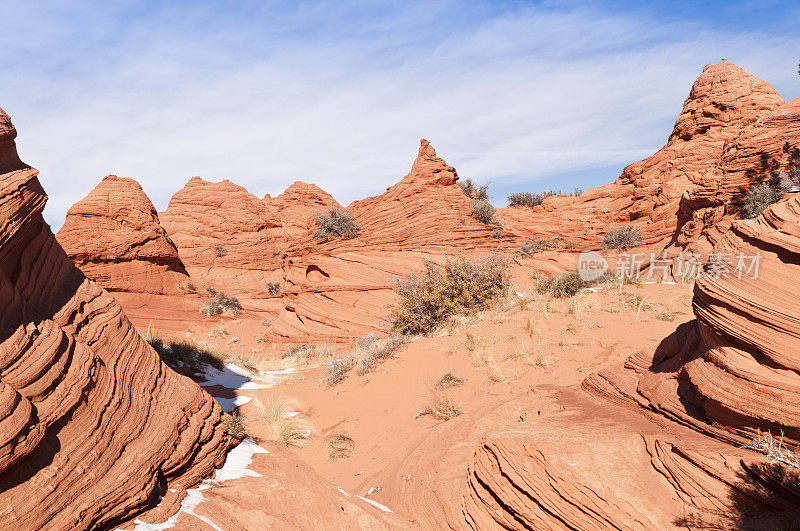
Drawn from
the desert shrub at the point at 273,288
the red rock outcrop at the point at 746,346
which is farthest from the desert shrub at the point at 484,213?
the red rock outcrop at the point at 746,346

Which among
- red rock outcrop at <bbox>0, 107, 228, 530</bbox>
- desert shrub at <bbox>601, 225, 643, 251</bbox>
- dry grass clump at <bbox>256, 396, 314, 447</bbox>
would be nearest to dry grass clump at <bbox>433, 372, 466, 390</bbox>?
dry grass clump at <bbox>256, 396, 314, 447</bbox>

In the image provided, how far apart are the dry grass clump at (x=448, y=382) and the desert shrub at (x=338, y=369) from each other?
2.63 metres

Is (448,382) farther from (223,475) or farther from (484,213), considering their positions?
(484,213)

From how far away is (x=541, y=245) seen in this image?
1886 centimetres

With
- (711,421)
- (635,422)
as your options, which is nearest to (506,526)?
(635,422)

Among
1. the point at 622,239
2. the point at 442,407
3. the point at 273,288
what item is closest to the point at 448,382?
the point at 442,407

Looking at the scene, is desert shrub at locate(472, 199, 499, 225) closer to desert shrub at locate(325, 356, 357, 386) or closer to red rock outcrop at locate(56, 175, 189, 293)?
desert shrub at locate(325, 356, 357, 386)

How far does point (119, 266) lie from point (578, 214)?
27.7 m

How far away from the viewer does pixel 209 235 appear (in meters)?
32.8

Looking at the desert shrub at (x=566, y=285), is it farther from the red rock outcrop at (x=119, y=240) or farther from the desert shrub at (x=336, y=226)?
the red rock outcrop at (x=119, y=240)

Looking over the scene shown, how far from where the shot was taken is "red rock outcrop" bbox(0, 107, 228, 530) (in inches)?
86.0

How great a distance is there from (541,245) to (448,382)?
1375cm

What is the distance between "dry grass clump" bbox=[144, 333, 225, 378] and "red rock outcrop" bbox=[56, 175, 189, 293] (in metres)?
13.2

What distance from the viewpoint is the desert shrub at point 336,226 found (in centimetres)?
1852
